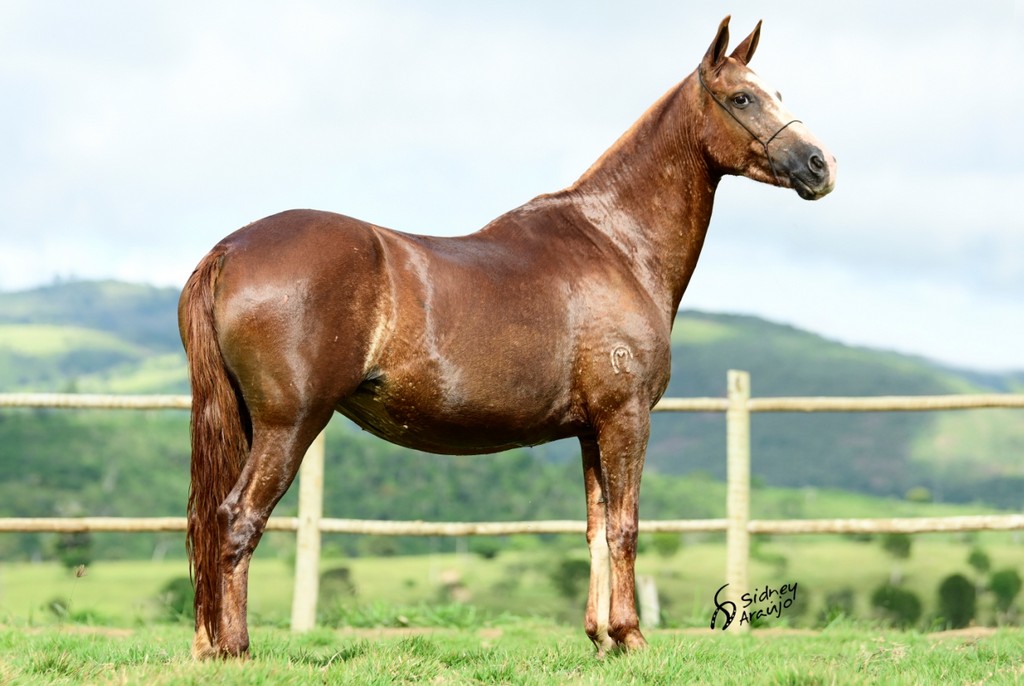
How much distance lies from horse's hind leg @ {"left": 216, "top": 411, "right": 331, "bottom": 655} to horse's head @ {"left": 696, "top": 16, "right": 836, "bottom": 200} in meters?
2.25

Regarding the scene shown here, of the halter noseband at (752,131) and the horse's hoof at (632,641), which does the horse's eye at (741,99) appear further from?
the horse's hoof at (632,641)

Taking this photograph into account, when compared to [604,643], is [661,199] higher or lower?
higher

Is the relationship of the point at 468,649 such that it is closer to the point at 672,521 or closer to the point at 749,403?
the point at 672,521

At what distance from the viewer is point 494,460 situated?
32.5m

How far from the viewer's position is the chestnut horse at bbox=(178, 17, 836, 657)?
3551 mm

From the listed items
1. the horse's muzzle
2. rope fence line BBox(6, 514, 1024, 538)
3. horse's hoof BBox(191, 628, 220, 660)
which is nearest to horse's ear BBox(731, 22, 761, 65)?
the horse's muzzle

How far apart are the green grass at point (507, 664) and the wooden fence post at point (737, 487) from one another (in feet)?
5.99

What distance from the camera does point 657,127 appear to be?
4.57 meters

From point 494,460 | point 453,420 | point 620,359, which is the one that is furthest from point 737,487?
point 494,460

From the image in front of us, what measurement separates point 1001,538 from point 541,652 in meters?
42.9

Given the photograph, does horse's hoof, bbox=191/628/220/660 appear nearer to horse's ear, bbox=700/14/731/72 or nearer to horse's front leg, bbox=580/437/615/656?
horse's front leg, bbox=580/437/615/656

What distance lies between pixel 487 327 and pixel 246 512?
45.3 inches

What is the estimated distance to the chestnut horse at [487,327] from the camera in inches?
140

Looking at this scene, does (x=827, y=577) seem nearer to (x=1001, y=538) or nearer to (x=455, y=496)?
(x=455, y=496)
